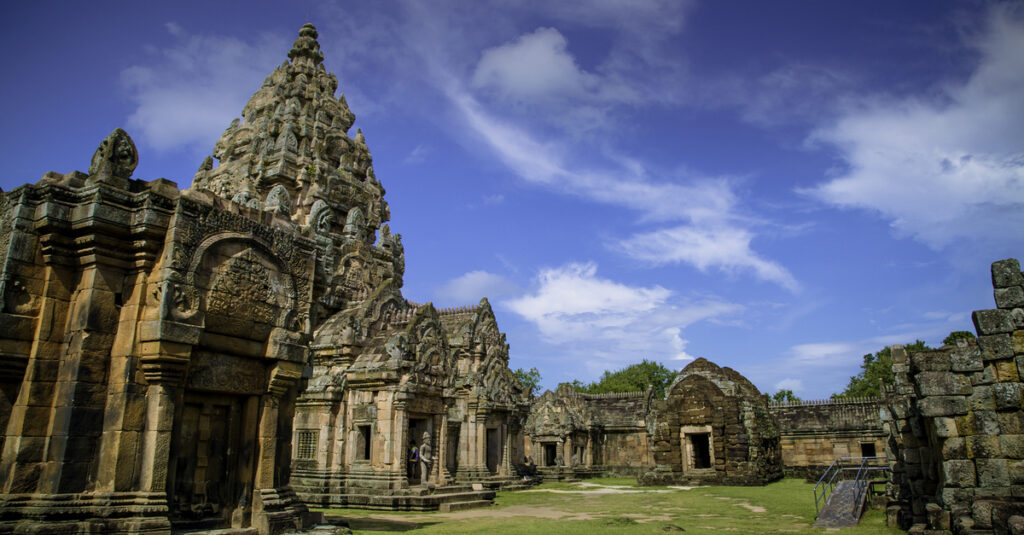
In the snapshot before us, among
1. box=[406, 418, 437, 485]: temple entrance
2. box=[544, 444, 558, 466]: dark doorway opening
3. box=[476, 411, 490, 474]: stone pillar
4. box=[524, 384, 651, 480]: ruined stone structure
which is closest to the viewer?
box=[406, 418, 437, 485]: temple entrance

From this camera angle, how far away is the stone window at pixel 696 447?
25156mm

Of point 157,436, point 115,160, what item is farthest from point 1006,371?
point 115,160

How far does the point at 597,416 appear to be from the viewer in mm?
33188

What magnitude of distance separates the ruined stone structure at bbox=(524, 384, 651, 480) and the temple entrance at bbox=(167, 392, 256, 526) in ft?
72.9

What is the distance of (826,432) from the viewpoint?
29.1 m

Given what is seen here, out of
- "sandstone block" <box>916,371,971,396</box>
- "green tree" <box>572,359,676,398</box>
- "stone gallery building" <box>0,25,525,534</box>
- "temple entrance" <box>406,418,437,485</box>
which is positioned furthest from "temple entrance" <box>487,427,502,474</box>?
"green tree" <box>572,359,676,398</box>

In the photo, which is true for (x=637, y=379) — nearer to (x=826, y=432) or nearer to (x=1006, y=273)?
→ (x=826, y=432)

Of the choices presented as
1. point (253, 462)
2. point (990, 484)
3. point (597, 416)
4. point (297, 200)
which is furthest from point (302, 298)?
point (597, 416)

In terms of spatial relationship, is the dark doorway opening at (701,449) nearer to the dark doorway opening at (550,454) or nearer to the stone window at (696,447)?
the stone window at (696,447)

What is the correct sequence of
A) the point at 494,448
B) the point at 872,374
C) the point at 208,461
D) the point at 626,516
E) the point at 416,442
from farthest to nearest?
the point at 872,374 → the point at 494,448 → the point at 416,442 → the point at 626,516 → the point at 208,461

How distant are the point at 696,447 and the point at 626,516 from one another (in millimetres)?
14096

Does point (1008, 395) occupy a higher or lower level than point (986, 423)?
higher

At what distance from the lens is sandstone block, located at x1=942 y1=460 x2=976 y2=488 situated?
8.84 m

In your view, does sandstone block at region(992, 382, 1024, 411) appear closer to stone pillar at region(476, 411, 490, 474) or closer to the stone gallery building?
the stone gallery building
